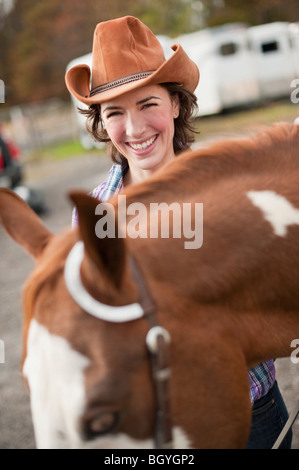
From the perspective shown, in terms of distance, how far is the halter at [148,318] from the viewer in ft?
3.63

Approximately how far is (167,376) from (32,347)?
1.00 feet

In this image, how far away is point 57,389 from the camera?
1.09 m

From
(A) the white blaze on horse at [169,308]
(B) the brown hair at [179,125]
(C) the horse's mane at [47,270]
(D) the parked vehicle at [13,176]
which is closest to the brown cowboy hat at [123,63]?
(B) the brown hair at [179,125]

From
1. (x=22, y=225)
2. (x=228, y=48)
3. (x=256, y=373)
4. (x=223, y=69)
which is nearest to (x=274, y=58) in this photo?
(x=228, y=48)

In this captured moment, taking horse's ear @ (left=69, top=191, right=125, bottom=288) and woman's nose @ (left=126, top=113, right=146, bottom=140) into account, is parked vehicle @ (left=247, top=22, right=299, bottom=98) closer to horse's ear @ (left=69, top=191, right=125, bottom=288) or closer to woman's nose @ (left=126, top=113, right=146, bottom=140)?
woman's nose @ (left=126, top=113, right=146, bottom=140)

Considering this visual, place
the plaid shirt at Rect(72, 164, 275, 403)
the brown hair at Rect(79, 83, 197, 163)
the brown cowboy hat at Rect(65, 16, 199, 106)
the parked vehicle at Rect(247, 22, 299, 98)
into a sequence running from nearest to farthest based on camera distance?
the plaid shirt at Rect(72, 164, 275, 403) < the brown cowboy hat at Rect(65, 16, 199, 106) < the brown hair at Rect(79, 83, 197, 163) < the parked vehicle at Rect(247, 22, 299, 98)

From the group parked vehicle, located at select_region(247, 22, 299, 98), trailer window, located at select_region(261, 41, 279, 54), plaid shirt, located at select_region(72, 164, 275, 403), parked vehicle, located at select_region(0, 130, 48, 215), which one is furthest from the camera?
trailer window, located at select_region(261, 41, 279, 54)

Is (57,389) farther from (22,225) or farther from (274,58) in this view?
(274,58)

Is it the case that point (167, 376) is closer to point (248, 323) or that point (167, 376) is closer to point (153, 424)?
point (153, 424)

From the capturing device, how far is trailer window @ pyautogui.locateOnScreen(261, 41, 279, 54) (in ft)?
60.5

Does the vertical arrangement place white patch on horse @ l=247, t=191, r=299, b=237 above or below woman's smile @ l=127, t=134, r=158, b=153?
below

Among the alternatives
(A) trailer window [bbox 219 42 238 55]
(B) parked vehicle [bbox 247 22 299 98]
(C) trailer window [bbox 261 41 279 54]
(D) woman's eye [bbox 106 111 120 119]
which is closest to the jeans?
(D) woman's eye [bbox 106 111 120 119]

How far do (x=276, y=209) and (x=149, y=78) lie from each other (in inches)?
31.2

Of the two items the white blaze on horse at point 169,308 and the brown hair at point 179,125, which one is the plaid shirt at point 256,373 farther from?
the white blaze on horse at point 169,308
